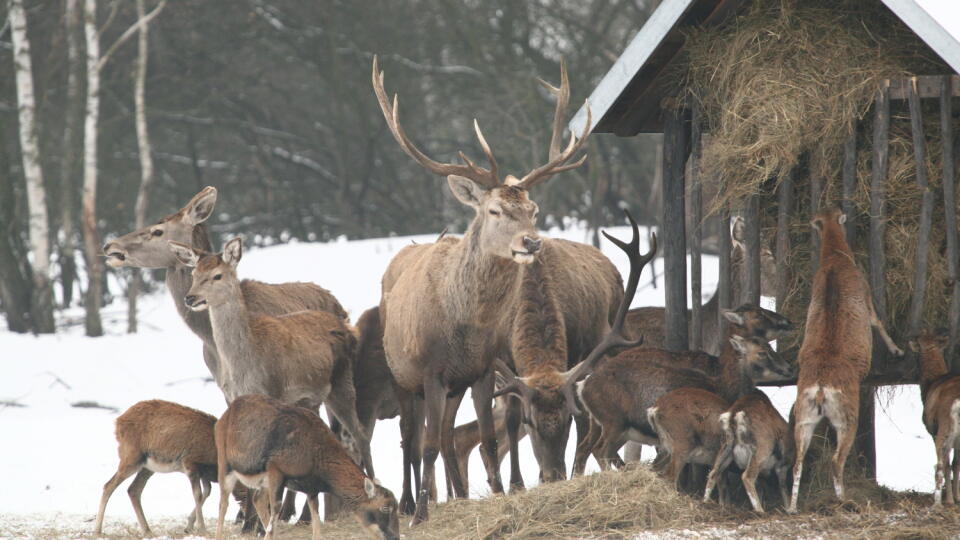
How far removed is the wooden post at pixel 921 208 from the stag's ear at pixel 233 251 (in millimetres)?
4787

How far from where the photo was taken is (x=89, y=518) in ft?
33.9

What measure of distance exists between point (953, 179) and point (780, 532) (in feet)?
8.26

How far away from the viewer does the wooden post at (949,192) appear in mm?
8164

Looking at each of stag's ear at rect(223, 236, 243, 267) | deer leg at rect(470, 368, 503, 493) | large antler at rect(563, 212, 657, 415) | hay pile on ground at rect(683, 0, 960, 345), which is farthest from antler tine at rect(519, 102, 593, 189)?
stag's ear at rect(223, 236, 243, 267)

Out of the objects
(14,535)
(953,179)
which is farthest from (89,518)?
(953,179)

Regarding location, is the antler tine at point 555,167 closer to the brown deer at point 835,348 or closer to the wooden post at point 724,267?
the wooden post at point 724,267

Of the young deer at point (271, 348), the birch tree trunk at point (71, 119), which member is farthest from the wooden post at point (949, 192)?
the birch tree trunk at point (71, 119)

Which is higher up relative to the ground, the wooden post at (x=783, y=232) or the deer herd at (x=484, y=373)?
the wooden post at (x=783, y=232)

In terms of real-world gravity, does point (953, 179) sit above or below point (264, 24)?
below

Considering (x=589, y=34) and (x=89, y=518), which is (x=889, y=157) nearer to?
(x=89, y=518)

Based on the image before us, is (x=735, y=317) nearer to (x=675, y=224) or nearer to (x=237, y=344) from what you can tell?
(x=675, y=224)

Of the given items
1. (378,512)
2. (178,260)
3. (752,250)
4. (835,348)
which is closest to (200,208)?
(178,260)

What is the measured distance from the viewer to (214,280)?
9.59 metres

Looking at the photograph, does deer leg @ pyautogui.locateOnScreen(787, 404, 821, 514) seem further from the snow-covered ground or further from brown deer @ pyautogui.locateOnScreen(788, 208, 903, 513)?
the snow-covered ground
